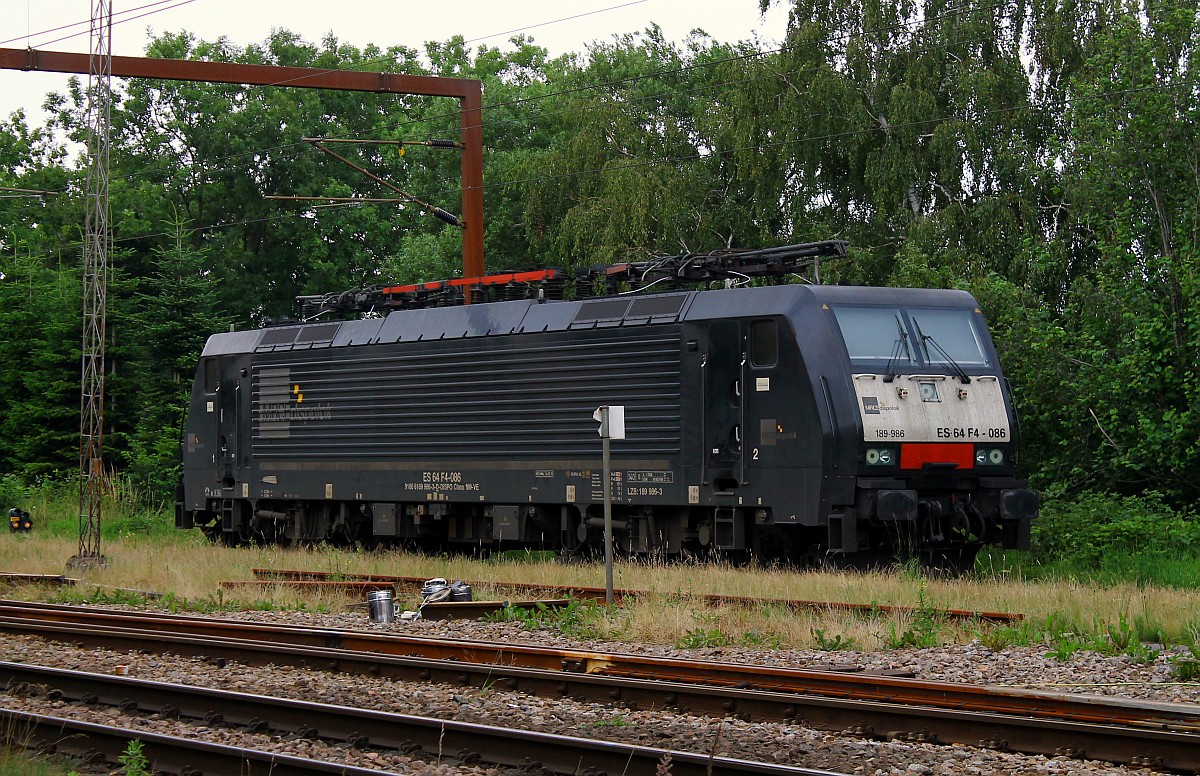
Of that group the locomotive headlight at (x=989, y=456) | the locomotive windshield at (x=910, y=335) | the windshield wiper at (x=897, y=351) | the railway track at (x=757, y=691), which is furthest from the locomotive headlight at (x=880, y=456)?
the railway track at (x=757, y=691)

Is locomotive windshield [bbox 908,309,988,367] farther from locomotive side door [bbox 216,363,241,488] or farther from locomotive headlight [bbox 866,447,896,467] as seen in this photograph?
locomotive side door [bbox 216,363,241,488]

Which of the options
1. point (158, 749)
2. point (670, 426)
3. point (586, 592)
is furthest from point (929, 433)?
point (158, 749)

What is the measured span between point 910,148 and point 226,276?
26.7 meters

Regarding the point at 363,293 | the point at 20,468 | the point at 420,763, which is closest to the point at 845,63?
the point at 363,293

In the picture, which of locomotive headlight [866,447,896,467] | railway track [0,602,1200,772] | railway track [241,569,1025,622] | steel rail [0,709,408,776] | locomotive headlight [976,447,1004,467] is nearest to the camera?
steel rail [0,709,408,776]

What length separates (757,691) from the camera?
9.25m

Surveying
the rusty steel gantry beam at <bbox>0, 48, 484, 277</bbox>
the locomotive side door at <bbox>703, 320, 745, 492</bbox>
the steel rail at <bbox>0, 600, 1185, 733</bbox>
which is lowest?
the steel rail at <bbox>0, 600, 1185, 733</bbox>

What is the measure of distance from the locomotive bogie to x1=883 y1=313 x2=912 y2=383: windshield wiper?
3cm

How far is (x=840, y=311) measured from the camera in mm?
16031

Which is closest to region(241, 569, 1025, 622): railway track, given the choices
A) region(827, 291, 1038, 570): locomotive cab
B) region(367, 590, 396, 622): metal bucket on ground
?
Answer: region(367, 590, 396, 622): metal bucket on ground

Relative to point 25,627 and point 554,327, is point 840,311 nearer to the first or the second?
point 554,327

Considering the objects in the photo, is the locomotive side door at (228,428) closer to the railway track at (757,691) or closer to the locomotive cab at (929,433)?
the railway track at (757,691)

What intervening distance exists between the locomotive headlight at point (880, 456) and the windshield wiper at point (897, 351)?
2.61ft

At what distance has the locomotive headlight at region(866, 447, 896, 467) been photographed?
15.5 meters
